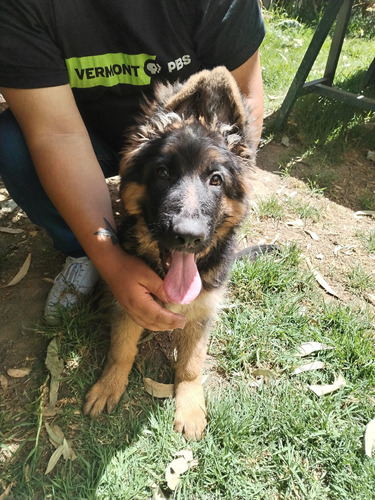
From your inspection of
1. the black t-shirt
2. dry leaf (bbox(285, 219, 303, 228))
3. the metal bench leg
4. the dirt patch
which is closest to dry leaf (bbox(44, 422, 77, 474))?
the dirt patch

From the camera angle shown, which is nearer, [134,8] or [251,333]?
[134,8]

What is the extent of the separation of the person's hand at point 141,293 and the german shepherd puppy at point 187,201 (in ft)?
0.28

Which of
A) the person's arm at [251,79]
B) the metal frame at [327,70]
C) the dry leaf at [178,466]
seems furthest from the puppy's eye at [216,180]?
the metal frame at [327,70]

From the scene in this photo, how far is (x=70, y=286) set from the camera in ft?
8.87

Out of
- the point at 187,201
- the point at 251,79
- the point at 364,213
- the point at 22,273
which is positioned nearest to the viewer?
the point at 187,201

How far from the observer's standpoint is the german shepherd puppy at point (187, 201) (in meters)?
1.84

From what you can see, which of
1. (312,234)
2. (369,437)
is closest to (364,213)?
(312,234)

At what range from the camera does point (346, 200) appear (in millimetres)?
4141

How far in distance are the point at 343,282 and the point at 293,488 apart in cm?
169

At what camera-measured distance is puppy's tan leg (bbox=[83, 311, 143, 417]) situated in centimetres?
231

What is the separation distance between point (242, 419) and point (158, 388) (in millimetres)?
538

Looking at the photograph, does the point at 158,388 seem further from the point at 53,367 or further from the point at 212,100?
the point at 212,100

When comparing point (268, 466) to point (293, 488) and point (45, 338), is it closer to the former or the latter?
point (293, 488)

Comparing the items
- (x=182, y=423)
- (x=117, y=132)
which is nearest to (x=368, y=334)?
(x=182, y=423)
